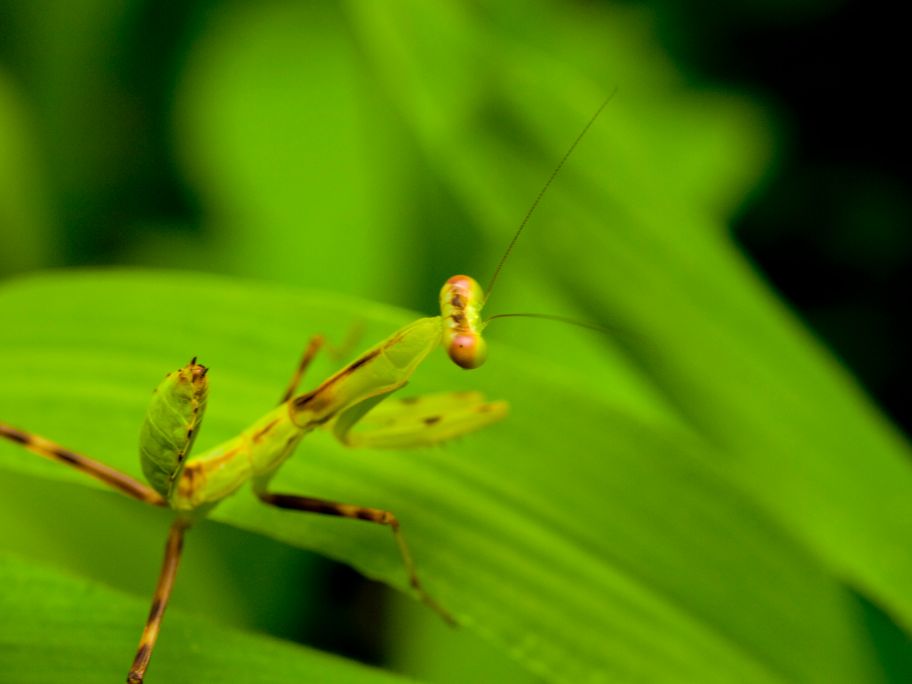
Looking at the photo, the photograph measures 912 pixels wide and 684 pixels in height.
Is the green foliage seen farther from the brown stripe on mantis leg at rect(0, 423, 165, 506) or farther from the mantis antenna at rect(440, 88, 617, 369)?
the mantis antenna at rect(440, 88, 617, 369)

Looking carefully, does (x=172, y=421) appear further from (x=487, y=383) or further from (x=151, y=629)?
(x=487, y=383)

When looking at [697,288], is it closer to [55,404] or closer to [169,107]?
[55,404]

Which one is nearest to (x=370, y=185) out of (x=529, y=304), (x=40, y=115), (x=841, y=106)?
(x=529, y=304)

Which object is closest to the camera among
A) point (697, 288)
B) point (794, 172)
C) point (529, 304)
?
point (697, 288)

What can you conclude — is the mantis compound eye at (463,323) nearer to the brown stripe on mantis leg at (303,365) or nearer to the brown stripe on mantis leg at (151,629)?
the brown stripe on mantis leg at (303,365)

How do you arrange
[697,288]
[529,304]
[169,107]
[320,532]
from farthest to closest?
[169,107] → [529,304] → [697,288] → [320,532]

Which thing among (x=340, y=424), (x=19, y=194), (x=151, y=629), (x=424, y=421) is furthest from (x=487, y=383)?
(x=19, y=194)

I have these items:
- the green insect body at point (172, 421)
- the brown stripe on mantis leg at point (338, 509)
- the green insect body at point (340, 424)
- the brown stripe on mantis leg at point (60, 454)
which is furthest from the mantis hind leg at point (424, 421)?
the brown stripe on mantis leg at point (60, 454)
